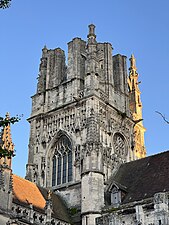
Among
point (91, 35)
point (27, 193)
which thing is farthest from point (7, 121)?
point (91, 35)

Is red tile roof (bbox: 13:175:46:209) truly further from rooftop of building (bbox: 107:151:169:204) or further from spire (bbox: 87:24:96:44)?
spire (bbox: 87:24:96:44)

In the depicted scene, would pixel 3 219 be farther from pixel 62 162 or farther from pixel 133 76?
pixel 133 76

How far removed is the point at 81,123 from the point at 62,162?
3.14m

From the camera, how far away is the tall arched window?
2958 cm

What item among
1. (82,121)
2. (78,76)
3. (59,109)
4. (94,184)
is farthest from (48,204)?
(78,76)

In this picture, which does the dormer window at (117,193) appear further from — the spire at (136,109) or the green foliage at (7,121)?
the green foliage at (7,121)

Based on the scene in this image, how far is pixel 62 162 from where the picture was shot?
30.4 metres

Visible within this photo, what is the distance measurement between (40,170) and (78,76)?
25.3 ft

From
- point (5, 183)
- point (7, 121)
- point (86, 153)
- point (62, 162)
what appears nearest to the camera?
point (7, 121)

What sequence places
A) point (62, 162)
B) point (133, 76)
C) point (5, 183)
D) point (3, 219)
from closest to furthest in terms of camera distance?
point (3, 219)
point (5, 183)
point (62, 162)
point (133, 76)

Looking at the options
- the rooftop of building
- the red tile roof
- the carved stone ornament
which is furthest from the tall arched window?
the carved stone ornament

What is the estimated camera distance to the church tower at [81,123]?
27.4 m

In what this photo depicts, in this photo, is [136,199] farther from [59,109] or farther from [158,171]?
[59,109]

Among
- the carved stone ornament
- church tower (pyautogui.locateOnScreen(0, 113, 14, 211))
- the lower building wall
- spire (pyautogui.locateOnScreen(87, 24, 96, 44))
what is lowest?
the lower building wall
